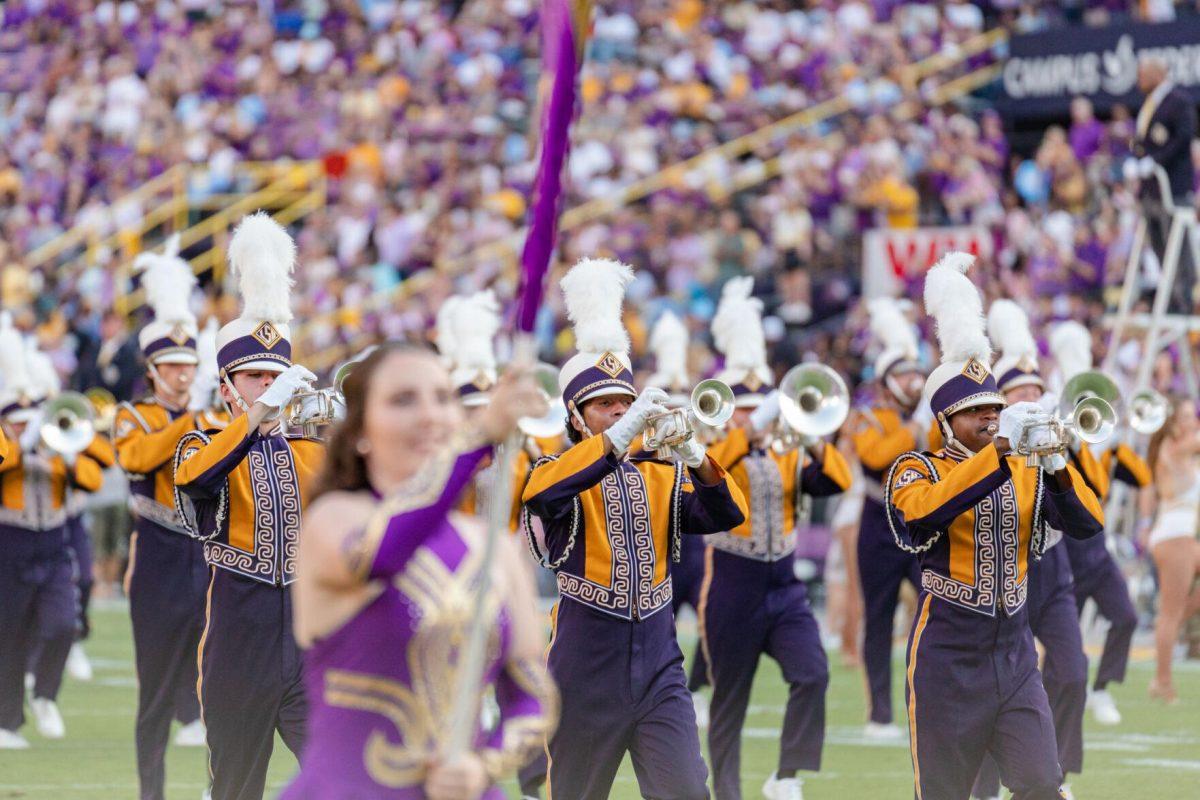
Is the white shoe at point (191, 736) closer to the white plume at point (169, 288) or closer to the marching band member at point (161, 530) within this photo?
the marching band member at point (161, 530)

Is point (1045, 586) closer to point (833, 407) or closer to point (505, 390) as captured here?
point (833, 407)

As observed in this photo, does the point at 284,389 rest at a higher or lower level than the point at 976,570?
higher

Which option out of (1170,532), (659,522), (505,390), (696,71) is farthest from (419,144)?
(505,390)

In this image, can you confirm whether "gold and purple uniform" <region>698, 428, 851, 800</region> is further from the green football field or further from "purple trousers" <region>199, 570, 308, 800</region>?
"purple trousers" <region>199, 570, 308, 800</region>

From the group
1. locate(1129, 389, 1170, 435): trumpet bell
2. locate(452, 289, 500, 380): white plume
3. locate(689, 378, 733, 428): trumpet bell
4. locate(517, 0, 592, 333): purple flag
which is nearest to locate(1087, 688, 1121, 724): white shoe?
locate(1129, 389, 1170, 435): trumpet bell

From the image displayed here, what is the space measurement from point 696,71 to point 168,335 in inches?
546

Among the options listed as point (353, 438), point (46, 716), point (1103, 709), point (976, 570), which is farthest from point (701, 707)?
point (353, 438)

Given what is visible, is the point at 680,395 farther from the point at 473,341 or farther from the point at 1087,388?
the point at 1087,388

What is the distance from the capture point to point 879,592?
1105 centimetres

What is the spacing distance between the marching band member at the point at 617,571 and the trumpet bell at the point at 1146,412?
3.78 m

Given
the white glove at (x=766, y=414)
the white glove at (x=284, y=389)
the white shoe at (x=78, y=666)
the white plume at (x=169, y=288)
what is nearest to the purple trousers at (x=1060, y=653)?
the white glove at (x=766, y=414)

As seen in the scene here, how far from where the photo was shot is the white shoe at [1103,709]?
1117 centimetres

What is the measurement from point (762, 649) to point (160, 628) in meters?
2.43

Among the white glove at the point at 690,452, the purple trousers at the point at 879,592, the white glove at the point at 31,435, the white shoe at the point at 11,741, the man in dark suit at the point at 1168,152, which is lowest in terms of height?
the white shoe at the point at 11,741
